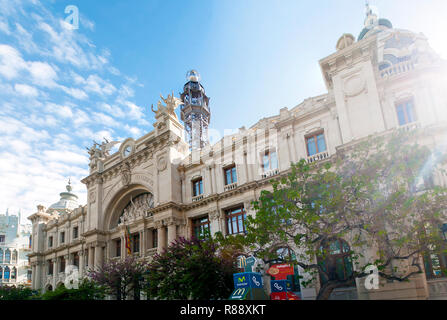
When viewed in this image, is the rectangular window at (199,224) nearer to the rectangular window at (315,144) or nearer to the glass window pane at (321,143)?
the rectangular window at (315,144)

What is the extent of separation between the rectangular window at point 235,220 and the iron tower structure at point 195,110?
20.7 metres

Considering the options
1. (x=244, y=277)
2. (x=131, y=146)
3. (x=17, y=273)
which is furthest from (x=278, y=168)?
(x=17, y=273)

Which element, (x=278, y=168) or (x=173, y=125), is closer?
(x=278, y=168)

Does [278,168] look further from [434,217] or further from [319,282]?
[434,217]

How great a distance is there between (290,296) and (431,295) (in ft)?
23.0

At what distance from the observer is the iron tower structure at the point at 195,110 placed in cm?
4844

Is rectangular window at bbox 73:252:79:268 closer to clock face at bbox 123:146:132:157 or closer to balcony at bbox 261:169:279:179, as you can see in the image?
clock face at bbox 123:146:132:157

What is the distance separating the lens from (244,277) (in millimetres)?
16656

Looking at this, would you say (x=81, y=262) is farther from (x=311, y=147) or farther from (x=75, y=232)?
(x=311, y=147)

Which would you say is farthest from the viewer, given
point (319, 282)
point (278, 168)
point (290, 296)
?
point (278, 168)

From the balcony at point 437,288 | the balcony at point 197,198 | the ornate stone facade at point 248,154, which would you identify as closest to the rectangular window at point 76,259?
the ornate stone facade at point 248,154

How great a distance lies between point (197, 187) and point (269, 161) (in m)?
7.32

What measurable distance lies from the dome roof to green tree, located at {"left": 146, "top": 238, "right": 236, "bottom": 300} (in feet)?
122

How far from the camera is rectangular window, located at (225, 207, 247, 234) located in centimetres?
2628
